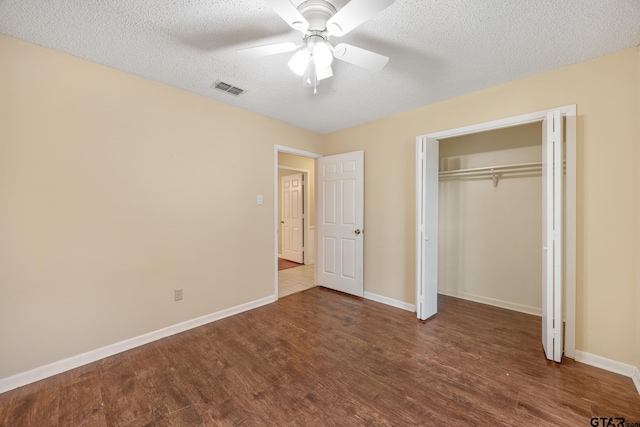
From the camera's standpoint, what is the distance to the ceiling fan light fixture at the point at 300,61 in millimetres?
1641

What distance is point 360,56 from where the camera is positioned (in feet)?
5.41

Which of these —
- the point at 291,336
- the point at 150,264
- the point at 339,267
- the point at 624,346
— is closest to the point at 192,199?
the point at 150,264

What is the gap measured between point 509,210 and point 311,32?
10.3 ft

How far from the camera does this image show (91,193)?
Result: 2143mm

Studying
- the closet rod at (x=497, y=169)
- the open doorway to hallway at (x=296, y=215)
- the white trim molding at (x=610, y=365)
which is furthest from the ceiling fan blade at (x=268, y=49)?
the open doorway to hallway at (x=296, y=215)

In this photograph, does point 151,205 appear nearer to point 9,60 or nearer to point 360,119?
point 9,60

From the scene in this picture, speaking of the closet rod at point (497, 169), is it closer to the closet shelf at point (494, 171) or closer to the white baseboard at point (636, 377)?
the closet shelf at point (494, 171)

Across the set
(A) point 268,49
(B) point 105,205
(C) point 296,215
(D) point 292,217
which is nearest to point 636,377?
(A) point 268,49

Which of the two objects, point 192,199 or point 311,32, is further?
point 192,199

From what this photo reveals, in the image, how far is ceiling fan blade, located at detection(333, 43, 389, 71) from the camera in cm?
158

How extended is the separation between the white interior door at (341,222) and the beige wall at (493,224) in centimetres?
124

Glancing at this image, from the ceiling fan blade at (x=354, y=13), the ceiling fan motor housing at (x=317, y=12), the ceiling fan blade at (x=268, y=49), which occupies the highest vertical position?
the ceiling fan motor housing at (x=317, y=12)

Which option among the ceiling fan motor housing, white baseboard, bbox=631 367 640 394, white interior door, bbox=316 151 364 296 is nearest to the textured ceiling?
the ceiling fan motor housing

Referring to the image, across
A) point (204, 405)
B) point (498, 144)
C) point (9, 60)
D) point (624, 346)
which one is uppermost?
point (9, 60)
